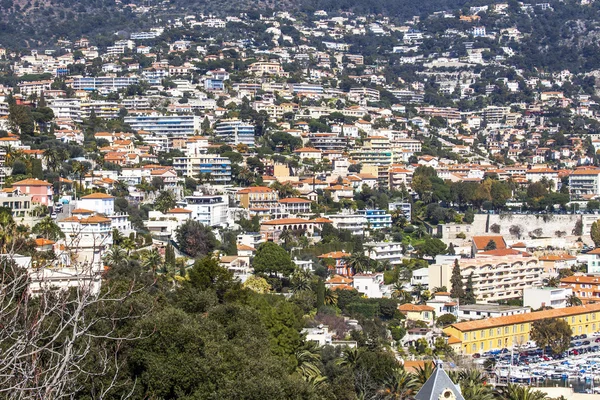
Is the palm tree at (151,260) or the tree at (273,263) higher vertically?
the palm tree at (151,260)

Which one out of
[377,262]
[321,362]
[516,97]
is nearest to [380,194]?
[377,262]

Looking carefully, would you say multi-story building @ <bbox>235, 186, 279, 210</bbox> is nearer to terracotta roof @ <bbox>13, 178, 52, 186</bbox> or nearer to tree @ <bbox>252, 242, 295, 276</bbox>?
terracotta roof @ <bbox>13, 178, 52, 186</bbox>

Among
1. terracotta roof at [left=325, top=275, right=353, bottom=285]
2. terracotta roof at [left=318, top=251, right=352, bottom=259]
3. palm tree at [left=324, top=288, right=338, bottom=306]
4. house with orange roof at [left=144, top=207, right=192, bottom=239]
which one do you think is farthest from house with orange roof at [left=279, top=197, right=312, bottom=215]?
palm tree at [left=324, top=288, right=338, bottom=306]

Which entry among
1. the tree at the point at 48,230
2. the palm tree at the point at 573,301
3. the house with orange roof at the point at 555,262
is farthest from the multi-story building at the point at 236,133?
the tree at the point at 48,230

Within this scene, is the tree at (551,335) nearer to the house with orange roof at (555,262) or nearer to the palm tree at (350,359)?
the house with orange roof at (555,262)

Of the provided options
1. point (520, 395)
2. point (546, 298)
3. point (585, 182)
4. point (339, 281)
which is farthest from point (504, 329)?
point (585, 182)
